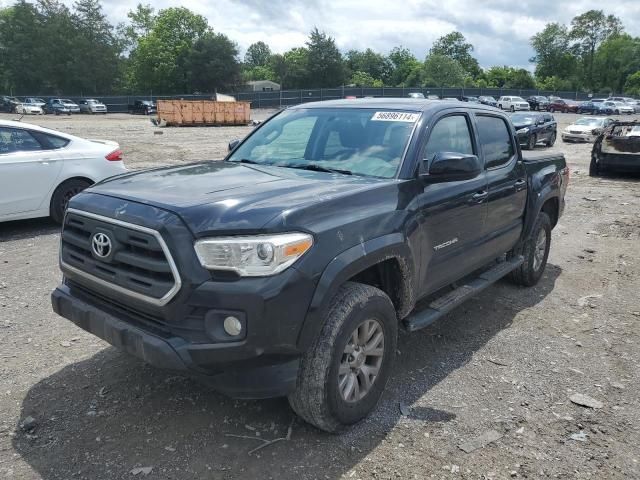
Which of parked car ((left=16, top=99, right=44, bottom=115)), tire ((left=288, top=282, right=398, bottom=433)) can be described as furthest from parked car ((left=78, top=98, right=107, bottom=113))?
tire ((left=288, top=282, right=398, bottom=433))

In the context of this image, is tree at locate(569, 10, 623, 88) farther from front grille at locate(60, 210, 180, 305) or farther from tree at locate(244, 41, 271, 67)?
front grille at locate(60, 210, 180, 305)

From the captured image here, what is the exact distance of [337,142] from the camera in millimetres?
3953

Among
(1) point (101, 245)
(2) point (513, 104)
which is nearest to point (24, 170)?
(1) point (101, 245)

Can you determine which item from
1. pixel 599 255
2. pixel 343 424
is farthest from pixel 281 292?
pixel 599 255

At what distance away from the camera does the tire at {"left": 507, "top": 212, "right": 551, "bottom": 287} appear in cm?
556

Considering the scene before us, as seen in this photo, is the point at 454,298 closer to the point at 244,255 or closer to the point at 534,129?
the point at 244,255

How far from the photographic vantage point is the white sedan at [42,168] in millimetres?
7043

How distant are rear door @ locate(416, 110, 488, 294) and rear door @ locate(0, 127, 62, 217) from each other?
5.63 m

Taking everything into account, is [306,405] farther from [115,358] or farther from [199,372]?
[115,358]

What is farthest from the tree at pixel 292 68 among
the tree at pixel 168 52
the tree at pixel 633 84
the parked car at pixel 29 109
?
the tree at pixel 633 84

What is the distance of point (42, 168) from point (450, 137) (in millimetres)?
5656

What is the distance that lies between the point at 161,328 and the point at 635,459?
269 cm

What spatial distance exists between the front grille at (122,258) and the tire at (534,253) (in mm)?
3883

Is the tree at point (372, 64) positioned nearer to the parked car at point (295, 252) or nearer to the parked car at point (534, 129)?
the parked car at point (534, 129)
